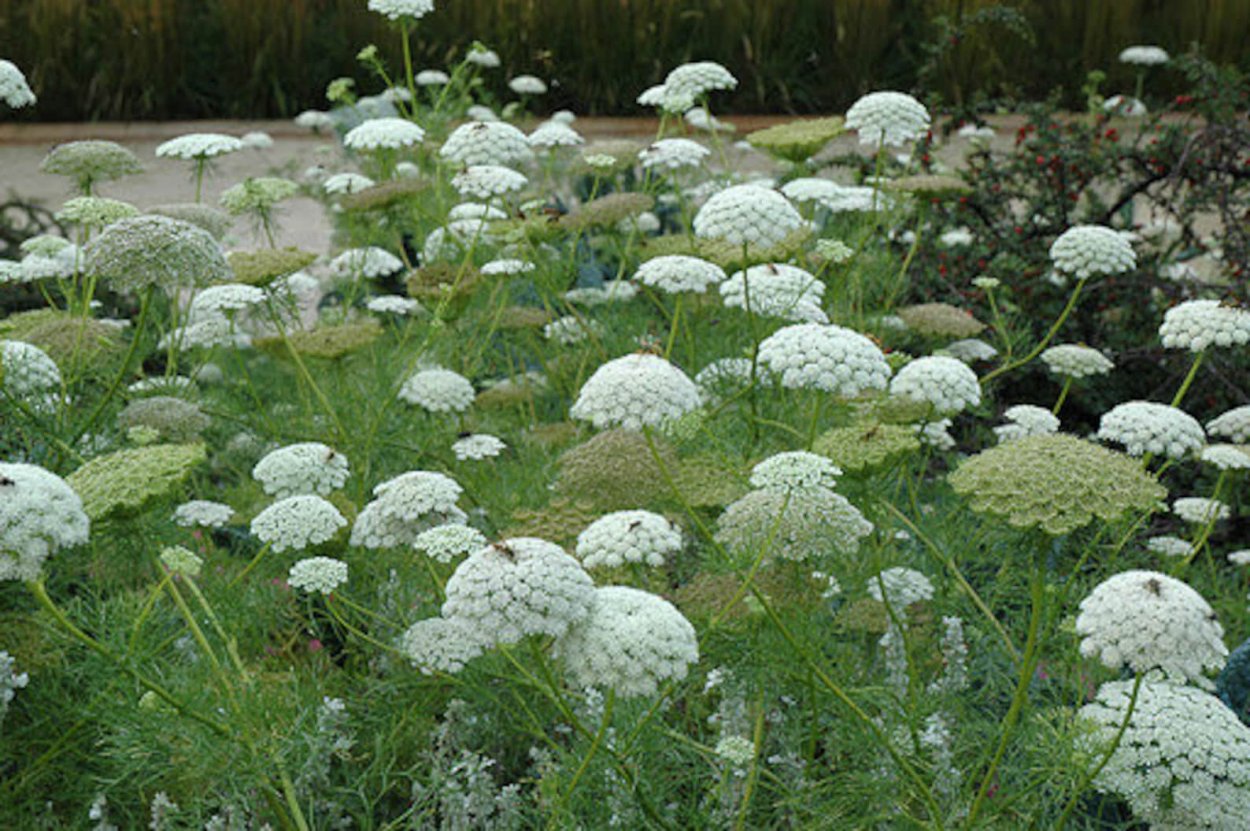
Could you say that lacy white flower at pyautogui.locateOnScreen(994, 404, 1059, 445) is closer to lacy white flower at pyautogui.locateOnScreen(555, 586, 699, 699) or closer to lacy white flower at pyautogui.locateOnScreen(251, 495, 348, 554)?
lacy white flower at pyautogui.locateOnScreen(555, 586, 699, 699)

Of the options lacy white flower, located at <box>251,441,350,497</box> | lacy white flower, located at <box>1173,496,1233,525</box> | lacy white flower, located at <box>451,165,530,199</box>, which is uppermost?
lacy white flower, located at <box>451,165,530,199</box>

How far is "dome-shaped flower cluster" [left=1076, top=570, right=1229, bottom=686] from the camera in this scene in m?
2.03

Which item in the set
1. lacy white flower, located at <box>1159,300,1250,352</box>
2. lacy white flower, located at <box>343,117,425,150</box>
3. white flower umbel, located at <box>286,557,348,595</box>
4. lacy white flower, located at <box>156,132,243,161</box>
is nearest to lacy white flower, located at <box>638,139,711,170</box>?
lacy white flower, located at <box>343,117,425,150</box>

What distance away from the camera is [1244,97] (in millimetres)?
5855

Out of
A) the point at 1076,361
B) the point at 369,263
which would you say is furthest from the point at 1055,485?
the point at 369,263

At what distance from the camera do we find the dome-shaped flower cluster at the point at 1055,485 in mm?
2287

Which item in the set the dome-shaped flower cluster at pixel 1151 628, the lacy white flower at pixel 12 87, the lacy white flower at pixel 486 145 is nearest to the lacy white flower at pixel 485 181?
the lacy white flower at pixel 486 145

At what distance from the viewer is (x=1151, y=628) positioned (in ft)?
6.68

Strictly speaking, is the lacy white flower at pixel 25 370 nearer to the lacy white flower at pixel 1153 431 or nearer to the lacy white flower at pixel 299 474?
the lacy white flower at pixel 299 474

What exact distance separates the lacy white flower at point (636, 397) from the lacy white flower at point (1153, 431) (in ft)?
3.24

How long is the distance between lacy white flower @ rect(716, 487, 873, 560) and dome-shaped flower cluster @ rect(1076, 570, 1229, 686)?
48cm

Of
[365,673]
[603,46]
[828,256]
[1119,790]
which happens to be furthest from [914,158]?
[603,46]

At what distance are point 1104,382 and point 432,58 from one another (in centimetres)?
854

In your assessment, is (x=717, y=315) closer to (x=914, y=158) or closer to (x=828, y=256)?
(x=914, y=158)
